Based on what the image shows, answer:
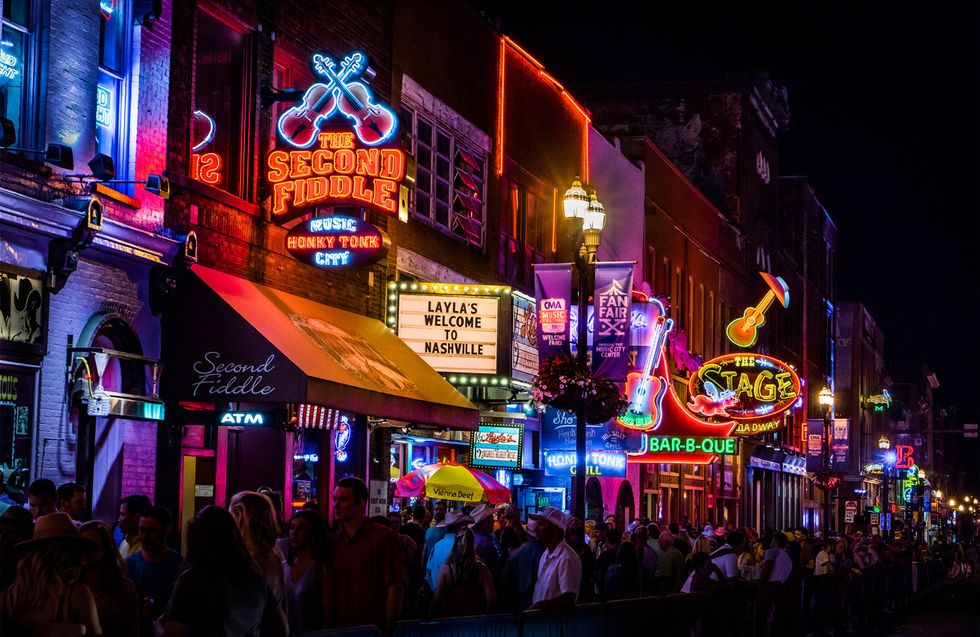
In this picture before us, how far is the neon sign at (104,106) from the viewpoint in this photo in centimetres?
1719

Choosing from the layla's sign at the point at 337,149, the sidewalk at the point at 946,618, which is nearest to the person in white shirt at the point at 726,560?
the layla's sign at the point at 337,149

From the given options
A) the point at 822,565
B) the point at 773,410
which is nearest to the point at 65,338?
the point at 822,565

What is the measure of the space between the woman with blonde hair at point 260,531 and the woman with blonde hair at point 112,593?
2.27ft

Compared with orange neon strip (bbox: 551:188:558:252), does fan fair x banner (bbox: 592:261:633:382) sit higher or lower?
lower

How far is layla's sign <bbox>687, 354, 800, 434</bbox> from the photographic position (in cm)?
3953

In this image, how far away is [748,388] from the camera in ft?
131

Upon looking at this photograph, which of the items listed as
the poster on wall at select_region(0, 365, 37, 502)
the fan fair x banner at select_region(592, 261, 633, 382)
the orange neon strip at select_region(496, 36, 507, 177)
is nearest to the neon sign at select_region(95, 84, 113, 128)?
the poster on wall at select_region(0, 365, 37, 502)

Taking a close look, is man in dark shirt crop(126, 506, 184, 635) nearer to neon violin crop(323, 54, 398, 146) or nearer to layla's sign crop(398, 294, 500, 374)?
neon violin crop(323, 54, 398, 146)

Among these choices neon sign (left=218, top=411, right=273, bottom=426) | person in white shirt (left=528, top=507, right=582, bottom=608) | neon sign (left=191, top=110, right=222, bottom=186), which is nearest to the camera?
person in white shirt (left=528, top=507, right=582, bottom=608)

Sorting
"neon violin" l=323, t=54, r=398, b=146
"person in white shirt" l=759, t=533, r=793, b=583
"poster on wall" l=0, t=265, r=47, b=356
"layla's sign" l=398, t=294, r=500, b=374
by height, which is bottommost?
"person in white shirt" l=759, t=533, r=793, b=583

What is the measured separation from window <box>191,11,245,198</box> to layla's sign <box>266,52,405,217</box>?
1.77 ft

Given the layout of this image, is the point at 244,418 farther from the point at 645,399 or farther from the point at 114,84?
the point at 645,399

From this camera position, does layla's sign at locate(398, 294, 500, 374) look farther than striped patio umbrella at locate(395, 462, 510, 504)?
Yes

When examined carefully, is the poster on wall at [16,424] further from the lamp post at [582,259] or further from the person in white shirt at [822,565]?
the person in white shirt at [822,565]
